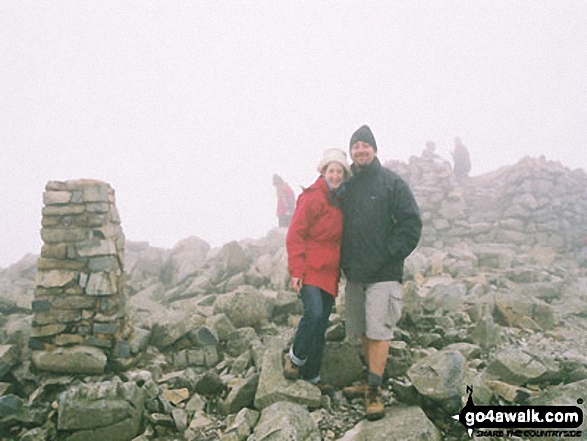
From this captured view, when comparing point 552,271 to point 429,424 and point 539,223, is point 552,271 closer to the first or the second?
point 539,223

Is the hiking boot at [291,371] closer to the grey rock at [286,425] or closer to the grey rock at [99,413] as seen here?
the grey rock at [286,425]

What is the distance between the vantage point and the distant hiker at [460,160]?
823 inches

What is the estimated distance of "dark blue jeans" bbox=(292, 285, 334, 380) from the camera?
4.23m

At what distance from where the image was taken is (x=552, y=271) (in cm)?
1228

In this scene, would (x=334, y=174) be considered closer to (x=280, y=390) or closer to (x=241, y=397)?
(x=280, y=390)

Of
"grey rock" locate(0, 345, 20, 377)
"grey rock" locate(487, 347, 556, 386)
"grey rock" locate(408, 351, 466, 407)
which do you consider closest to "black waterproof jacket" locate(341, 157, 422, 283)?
"grey rock" locate(408, 351, 466, 407)

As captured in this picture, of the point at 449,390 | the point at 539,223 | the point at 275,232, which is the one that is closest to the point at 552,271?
the point at 539,223

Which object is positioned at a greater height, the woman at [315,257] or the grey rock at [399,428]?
the woman at [315,257]

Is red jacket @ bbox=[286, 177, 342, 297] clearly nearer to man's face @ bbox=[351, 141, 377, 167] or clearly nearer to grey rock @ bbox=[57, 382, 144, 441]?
man's face @ bbox=[351, 141, 377, 167]

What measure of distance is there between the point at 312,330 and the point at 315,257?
820mm

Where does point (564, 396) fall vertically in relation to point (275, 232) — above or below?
below

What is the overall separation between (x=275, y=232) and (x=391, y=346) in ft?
34.3

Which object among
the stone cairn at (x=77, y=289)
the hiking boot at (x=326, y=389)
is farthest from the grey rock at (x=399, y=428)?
the stone cairn at (x=77, y=289)

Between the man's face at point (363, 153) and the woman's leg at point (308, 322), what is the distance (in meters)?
1.57
